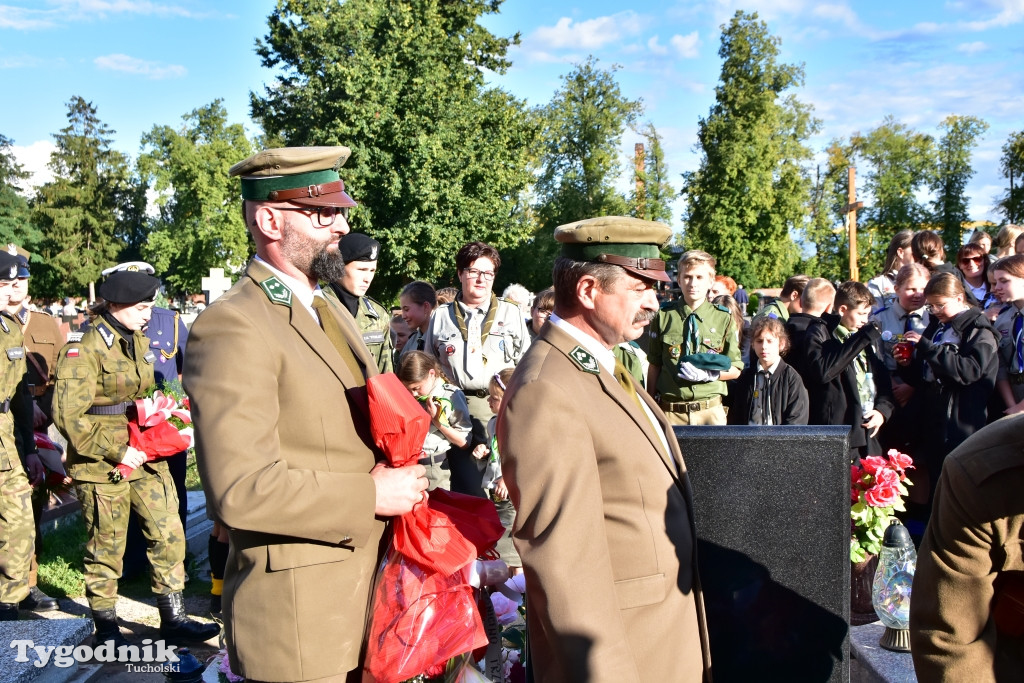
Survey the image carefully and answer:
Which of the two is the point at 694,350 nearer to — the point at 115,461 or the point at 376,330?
the point at 376,330

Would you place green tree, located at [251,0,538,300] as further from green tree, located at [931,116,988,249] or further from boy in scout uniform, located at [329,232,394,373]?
boy in scout uniform, located at [329,232,394,373]

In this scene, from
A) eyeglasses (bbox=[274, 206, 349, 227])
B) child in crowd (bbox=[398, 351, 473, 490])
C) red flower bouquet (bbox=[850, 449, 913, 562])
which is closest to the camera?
eyeglasses (bbox=[274, 206, 349, 227])

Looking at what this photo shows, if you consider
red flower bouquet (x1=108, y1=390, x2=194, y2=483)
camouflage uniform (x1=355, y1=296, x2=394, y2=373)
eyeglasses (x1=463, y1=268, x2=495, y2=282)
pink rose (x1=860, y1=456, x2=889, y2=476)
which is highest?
eyeglasses (x1=463, y1=268, x2=495, y2=282)

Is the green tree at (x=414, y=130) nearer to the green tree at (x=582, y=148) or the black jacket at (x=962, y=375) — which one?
the green tree at (x=582, y=148)

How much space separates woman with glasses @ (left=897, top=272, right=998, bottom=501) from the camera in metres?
5.88

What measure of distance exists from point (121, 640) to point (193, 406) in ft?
12.4

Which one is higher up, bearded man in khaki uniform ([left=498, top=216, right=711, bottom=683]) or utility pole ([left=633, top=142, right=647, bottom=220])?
utility pole ([left=633, top=142, right=647, bottom=220])

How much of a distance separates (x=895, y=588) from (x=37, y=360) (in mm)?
7254

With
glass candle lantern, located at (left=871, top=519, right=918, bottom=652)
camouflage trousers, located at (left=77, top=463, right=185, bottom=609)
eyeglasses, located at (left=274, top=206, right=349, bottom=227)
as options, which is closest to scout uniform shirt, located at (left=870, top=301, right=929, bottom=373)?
glass candle lantern, located at (left=871, top=519, right=918, bottom=652)

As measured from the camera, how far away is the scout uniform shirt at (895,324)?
6.80m

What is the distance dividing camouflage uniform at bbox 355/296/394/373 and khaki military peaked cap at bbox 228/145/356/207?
2.97 m

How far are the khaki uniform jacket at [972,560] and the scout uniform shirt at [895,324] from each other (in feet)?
16.2

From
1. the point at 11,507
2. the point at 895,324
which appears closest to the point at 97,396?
the point at 11,507

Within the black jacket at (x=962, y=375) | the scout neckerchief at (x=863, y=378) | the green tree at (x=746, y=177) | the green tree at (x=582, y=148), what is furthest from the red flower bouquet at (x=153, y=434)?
the green tree at (x=582, y=148)
